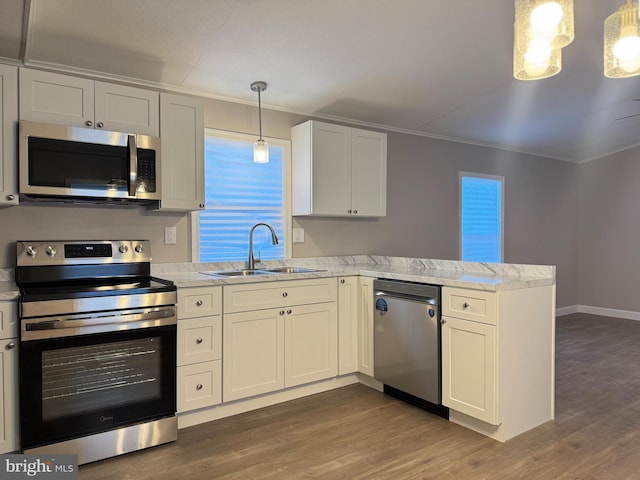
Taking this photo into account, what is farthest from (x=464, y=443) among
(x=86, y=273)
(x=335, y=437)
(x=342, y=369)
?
(x=86, y=273)

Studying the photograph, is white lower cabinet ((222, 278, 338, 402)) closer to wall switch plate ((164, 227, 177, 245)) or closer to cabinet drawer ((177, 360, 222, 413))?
cabinet drawer ((177, 360, 222, 413))

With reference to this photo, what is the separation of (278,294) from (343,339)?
0.70 m

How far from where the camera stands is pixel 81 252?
2.71m

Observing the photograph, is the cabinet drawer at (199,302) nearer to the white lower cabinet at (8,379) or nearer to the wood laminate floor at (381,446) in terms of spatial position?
the wood laminate floor at (381,446)

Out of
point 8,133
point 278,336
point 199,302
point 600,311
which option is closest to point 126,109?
point 8,133

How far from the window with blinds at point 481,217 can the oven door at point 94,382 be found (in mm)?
3716

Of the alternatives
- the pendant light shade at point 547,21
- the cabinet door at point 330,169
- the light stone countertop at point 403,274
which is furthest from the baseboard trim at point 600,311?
the pendant light shade at point 547,21

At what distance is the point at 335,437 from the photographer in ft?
8.50

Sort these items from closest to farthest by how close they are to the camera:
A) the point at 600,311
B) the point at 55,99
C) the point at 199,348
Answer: the point at 55,99 < the point at 199,348 < the point at 600,311

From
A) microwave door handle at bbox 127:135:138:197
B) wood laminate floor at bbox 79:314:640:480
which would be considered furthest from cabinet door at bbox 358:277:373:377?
microwave door handle at bbox 127:135:138:197

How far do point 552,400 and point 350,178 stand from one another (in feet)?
7.17

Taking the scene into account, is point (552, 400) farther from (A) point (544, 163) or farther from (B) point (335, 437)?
(A) point (544, 163)

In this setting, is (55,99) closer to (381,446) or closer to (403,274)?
(403,274)

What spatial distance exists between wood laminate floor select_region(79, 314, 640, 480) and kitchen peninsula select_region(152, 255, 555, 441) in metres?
0.14
